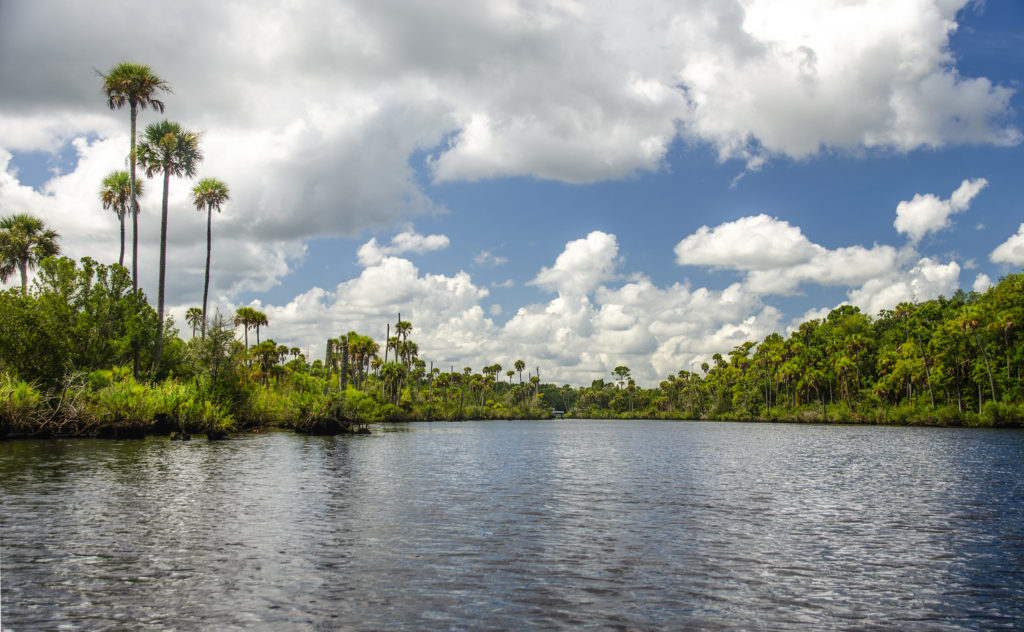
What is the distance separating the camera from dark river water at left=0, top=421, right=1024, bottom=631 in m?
9.48

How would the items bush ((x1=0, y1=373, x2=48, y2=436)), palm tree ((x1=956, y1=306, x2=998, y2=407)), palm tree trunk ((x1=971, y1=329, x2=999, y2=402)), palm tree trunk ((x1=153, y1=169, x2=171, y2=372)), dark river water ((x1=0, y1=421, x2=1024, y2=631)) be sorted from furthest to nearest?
palm tree ((x1=956, y1=306, x2=998, y2=407)) < palm tree trunk ((x1=971, y1=329, x2=999, y2=402)) < palm tree trunk ((x1=153, y1=169, x2=171, y2=372)) < bush ((x1=0, y1=373, x2=48, y2=436)) < dark river water ((x1=0, y1=421, x2=1024, y2=631))

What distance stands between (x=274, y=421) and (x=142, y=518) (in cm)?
4244

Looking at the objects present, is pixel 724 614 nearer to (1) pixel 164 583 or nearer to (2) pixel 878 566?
(2) pixel 878 566

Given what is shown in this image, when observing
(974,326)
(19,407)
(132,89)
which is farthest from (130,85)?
(974,326)

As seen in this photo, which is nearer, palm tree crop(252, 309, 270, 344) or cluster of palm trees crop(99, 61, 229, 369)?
cluster of palm trees crop(99, 61, 229, 369)

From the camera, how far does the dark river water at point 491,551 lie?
9.48m

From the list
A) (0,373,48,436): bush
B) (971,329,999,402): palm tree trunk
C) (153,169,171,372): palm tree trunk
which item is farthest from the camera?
(971,329,999,402): palm tree trunk

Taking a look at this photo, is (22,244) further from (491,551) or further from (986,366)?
(986,366)

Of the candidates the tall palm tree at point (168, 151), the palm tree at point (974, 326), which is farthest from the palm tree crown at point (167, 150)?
the palm tree at point (974, 326)

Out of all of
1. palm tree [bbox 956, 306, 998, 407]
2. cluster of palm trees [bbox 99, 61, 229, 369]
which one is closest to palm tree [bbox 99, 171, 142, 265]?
cluster of palm trees [bbox 99, 61, 229, 369]

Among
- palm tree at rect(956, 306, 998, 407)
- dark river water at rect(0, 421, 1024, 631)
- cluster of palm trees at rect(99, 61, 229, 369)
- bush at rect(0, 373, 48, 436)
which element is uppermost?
cluster of palm trees at rect(99, 61, 229, 369)

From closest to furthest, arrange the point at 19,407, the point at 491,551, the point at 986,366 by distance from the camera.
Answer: the point at 491,551 < the point at 19,407 < the point at 986,366

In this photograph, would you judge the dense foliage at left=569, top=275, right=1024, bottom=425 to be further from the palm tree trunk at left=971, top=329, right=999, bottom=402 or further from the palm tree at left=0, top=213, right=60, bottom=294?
the palm tree at left=0, top=213, right=60, bottom=294

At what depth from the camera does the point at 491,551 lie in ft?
44.0
